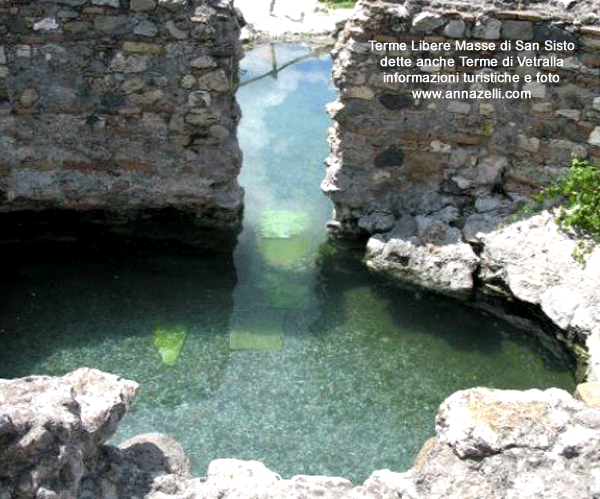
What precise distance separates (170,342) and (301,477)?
2.36 metres

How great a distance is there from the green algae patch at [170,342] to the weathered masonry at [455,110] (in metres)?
1.66

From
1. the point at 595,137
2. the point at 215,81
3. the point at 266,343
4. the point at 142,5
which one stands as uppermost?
the point at 142,5

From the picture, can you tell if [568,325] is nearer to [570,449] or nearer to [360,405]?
[360,405]

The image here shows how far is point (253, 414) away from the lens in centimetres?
511

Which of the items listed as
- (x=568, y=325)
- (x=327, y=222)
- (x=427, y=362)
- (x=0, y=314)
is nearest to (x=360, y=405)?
(x=427, y=362)

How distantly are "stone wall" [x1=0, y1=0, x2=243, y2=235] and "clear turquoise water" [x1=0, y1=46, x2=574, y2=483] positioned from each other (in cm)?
47

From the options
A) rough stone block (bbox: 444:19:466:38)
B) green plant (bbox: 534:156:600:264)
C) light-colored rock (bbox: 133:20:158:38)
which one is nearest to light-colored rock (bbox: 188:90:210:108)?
light-colored rock (bbox: 133:20:158:38)

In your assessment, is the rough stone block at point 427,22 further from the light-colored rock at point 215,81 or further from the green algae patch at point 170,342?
the green algae patch at point 170,342

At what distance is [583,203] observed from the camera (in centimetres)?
582

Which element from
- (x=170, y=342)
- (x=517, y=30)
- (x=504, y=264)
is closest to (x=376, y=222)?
(x=504, y=264)

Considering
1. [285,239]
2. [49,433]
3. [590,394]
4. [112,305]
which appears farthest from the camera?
[285,239]

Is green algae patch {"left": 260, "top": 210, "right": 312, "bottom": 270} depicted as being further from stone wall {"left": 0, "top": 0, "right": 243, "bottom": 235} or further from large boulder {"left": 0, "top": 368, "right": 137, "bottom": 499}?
large boulder {"left": 0, "top": 368, "right": 137, "bottom": 499}

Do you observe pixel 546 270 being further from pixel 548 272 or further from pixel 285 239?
pixel 285 239

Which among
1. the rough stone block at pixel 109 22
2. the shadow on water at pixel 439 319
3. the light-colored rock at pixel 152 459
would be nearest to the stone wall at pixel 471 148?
the shadow on water at pixel 439 319
